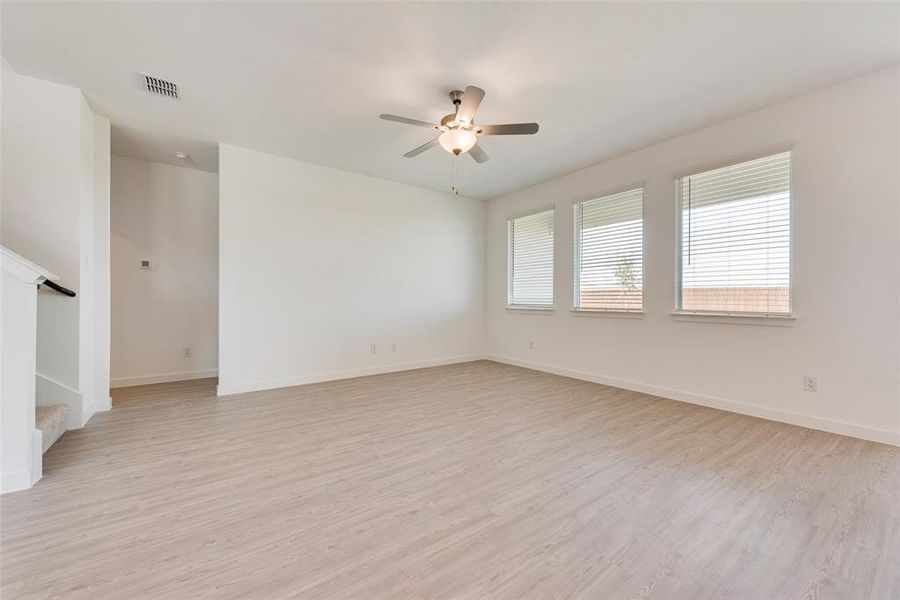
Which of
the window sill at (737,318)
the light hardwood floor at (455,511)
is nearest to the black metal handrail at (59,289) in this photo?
the light hardwood floor at (455,511)

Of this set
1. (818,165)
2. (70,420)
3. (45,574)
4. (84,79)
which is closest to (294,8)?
(84,79)

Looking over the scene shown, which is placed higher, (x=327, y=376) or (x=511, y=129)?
(x=511, y=129)

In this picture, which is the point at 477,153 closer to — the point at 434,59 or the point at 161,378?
the point at 434,59

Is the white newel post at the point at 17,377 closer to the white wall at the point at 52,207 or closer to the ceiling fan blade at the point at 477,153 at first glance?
the white wall at the point at 52,207

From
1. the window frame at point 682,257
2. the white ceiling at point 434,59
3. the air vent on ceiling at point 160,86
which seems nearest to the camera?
the white ceiling at point 434,59

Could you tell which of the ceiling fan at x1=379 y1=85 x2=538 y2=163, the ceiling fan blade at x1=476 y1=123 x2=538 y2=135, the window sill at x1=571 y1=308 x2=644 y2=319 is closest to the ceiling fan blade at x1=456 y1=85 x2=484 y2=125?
the ceiling fan at x1=379 y1=85 x2=538 y2=163

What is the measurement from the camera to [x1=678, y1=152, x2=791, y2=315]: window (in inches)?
124

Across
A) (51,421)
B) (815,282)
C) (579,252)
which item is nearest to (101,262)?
(51,421)

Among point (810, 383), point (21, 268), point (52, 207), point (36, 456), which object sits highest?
point (52, 207)

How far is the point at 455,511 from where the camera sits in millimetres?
1790

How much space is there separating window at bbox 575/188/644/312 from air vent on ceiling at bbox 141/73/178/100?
4584 mm

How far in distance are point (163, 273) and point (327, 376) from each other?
2.56 metres

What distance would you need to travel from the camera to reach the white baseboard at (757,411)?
2.67 meters

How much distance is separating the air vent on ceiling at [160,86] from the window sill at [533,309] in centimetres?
483
